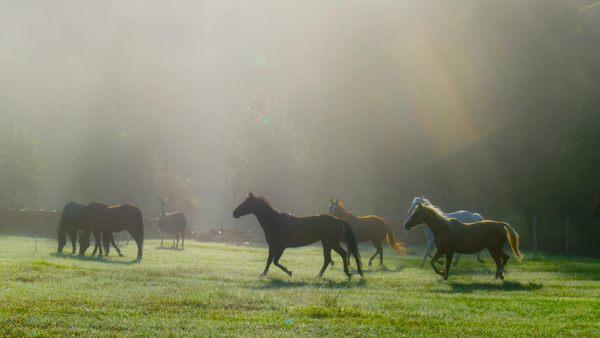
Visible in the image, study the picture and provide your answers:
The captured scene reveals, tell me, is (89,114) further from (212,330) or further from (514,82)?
(212,330)

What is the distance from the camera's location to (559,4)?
166 ft

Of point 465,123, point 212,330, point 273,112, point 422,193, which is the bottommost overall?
A: point 212,330

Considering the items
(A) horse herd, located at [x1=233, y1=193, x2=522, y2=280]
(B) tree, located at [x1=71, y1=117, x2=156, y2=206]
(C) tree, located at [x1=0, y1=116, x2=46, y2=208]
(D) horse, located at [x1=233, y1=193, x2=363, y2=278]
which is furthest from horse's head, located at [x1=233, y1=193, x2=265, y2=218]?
(C) tree, located at [x1=0, y1=116, x2=46, y2=208]

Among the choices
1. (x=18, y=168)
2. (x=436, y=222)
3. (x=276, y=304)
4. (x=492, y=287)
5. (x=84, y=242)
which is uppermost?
(x=18, y=168)

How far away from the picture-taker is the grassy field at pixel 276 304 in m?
11.5

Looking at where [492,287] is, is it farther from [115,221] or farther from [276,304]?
[115,221]

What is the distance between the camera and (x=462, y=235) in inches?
858

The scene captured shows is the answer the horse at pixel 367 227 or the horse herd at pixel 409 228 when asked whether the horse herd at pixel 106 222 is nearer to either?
the horse at pixel 367 227

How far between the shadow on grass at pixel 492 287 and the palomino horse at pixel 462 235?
3.90 ft

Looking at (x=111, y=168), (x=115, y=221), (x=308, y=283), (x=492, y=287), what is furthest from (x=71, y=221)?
(x=111, y=168)

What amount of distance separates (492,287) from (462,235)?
2.32m

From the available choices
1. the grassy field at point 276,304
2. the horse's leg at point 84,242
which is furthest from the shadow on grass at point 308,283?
the horse's leg at point 84,242

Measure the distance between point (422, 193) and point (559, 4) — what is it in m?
18.1

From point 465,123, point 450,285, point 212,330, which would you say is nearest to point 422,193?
point 465,123
